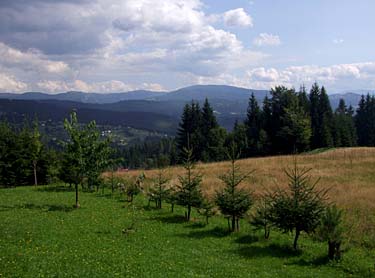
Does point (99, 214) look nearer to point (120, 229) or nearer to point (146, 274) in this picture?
point (120, 229)

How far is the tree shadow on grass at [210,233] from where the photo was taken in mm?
22016

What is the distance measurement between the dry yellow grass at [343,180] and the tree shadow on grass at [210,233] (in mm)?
7172

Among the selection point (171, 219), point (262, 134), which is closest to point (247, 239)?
point (171, 219)

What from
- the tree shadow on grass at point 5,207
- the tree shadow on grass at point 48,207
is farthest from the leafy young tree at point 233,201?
the tree shadow on grass at point 5,207

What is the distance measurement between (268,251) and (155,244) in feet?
19.1

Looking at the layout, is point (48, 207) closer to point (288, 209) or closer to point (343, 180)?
point (288, 209)

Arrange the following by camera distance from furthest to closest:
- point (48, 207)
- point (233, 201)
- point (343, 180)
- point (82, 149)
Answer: point (343, 180) → point (82, 149) → point (48, 207) → point (233, 201)

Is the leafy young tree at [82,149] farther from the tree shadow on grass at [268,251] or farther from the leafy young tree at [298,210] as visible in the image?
the leafy young tree at [298,210]

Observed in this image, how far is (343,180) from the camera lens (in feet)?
117

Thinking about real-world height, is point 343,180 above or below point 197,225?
above

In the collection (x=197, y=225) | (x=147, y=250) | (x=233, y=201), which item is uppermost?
(x=233, y=201)

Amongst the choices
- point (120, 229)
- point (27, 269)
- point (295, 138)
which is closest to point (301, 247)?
point (120, 229)

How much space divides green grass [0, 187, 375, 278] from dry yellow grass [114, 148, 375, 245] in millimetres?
4154

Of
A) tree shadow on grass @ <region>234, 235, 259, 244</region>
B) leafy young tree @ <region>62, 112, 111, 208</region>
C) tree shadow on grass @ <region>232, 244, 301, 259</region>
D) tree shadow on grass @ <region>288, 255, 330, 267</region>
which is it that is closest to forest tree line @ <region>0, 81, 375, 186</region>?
leafy young tree @ <region>62, 112, 111, 208</region>
